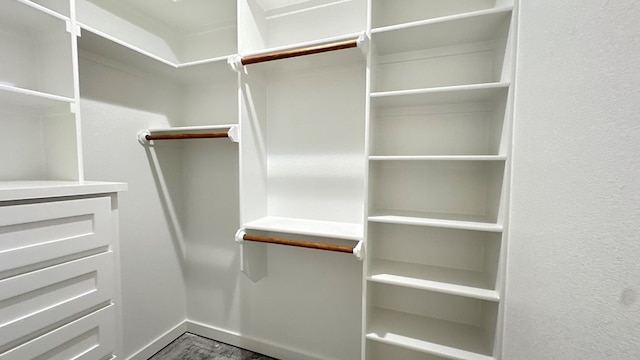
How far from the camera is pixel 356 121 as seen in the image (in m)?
1.61

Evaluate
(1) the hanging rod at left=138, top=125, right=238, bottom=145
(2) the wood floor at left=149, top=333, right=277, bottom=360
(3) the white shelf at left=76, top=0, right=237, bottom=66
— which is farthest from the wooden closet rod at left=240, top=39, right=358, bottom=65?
(2) the wood floor at left=149, top=333, right=277, bottom=360

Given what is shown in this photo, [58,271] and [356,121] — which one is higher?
[356,121]

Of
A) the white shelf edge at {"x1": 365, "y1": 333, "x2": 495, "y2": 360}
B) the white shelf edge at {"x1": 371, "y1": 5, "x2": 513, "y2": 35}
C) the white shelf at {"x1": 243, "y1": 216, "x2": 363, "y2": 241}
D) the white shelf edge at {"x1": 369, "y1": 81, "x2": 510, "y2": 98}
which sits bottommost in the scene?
the white shelf edge at {"x1": 365, "y1": 333, "x2": 495, "y2": 360}

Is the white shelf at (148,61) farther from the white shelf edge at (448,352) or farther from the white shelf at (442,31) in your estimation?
the white shelf edge at (448,352)

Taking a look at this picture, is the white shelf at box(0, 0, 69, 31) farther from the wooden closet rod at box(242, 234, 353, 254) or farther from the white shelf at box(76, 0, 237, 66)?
the wooden closet rod at box(242, 234, 353, 254)

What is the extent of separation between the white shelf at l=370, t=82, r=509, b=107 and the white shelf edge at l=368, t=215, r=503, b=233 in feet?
1.90

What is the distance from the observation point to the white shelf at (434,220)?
114 cm

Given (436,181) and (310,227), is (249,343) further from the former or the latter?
(436,181)

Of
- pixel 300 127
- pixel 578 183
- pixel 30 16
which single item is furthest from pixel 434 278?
pixel 30 16

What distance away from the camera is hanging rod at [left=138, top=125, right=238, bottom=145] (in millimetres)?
1551

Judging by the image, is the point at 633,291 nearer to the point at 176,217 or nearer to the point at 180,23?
the point at 176,217

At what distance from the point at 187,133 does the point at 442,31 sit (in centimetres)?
161

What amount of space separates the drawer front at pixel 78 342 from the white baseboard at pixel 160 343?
791mm

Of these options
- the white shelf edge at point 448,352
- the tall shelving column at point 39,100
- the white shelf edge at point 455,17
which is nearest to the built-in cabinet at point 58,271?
the tall shelving column at point 39,100
